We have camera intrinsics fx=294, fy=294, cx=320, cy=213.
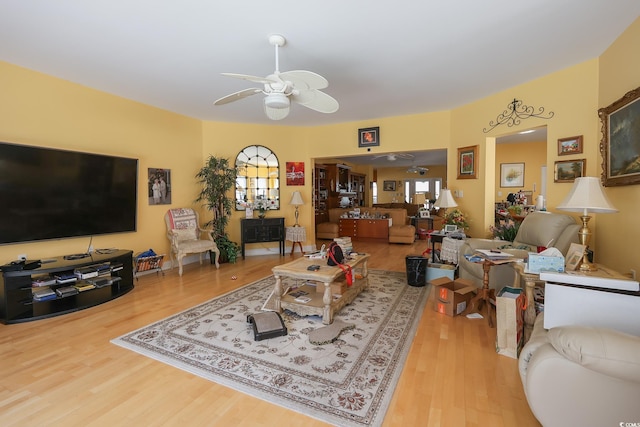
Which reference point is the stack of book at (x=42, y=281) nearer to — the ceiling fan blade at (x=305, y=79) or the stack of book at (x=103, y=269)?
the stack of book at (x=103, y=269)

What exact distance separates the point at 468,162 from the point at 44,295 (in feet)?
19.5

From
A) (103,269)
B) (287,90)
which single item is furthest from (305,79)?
(103,269)

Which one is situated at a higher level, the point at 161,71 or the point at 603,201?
the point at 161,71

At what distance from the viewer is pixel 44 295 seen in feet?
10.4

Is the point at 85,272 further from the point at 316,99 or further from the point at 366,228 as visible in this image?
the point at 366,228

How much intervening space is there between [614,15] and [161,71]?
442cm

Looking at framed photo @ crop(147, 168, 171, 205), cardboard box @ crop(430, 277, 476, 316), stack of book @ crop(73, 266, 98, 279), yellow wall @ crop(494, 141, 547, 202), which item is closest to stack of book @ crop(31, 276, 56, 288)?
stack of book @ crop(73, 266, 98, 279)

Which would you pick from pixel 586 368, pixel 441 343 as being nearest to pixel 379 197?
pixel 441 343

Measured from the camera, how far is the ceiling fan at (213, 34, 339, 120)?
2430 millimetres

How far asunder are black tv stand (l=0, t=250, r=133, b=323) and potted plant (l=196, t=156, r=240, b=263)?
66.7 inches

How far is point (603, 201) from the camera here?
2.16 meters

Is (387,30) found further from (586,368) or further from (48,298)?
(48,298)

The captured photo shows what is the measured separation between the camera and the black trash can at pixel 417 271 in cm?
400

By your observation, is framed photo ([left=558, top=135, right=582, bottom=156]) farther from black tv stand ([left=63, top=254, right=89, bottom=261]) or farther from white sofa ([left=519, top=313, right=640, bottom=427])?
black tv stand ([left=63, top=254, right=89, bottom=261])
